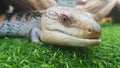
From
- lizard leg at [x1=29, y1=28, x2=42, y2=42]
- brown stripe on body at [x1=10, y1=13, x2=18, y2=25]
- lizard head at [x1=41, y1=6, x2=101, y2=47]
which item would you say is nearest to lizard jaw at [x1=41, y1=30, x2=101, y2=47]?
lizard head at [x1=41, y1=6, x2=101, y2=47]

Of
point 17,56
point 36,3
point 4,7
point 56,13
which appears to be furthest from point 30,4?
point 17,56

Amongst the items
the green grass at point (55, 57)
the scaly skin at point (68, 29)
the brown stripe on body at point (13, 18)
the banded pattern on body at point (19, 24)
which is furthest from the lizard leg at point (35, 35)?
the brown stripe on body at point (13, 18)

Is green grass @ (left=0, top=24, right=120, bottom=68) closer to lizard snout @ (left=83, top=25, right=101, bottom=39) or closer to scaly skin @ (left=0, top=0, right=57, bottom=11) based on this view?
lizard snout @ (left=83, top=25, right=101, bottom=39)

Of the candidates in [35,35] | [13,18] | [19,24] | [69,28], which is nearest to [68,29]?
[69,28]

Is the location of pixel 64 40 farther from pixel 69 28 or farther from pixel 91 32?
pixel 91 32

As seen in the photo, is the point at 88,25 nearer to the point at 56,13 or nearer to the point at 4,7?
the point at 56,13

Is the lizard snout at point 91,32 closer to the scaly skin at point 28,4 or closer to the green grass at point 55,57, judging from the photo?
the green grass at point 55,57
